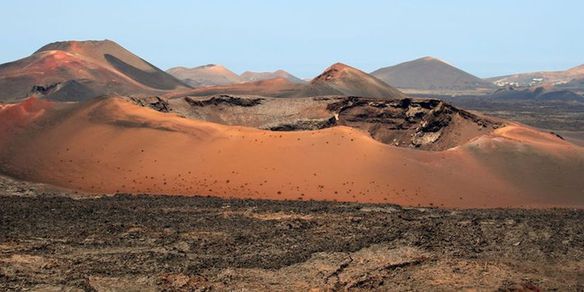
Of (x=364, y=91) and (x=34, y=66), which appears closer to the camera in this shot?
(x=364, y=91)

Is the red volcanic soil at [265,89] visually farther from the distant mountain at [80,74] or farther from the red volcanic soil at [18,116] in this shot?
the red volcanic soil at [18,116]

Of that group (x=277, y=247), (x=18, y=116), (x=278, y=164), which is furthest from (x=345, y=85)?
(x=277, y=247)

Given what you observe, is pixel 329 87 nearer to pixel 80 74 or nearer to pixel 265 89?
pixel 265 89

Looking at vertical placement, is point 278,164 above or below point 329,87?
below

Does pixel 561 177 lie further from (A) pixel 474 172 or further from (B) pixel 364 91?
(B) pixel 364 91

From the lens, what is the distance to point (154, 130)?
97.5 ft

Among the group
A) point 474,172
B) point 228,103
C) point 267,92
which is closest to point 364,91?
point 267,92

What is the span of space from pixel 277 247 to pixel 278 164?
10641mm

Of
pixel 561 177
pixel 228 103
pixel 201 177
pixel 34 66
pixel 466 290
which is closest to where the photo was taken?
pixel 466 290

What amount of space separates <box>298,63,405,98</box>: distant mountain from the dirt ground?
162ft

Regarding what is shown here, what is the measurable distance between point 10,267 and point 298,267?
6.58 m

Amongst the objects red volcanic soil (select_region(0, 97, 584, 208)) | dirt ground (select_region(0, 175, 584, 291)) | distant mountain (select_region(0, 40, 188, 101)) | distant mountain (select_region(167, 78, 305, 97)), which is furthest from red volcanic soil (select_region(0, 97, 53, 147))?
distant mountain (select_region(0, 40, 188, 101))

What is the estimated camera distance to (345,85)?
252ft

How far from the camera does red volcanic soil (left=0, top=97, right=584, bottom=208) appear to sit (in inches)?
986
